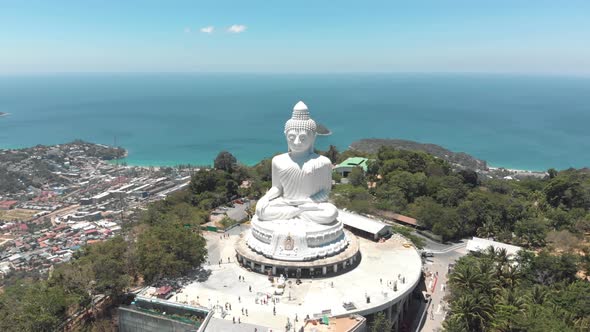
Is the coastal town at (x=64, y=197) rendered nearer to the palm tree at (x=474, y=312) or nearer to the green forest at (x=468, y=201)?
the green forest at (x=468, y=201)

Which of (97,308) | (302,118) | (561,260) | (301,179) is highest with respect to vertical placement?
(302,118)

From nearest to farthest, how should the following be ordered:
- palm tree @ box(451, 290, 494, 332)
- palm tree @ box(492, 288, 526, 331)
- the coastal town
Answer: palm tree @ box(492, 288, 526, 331) < palm tree @ box(451, 290, 494, 332) < the coastal town

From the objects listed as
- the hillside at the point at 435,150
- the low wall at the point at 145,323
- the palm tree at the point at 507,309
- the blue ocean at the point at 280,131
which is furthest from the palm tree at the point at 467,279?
the blue ocean at the point at 280,131

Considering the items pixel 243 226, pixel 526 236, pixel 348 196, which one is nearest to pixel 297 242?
pixel 243 226

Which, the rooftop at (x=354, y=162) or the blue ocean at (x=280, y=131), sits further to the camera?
the blue ocean at (x=280, y=131)

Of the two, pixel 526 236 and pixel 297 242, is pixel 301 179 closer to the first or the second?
pixel 297 242

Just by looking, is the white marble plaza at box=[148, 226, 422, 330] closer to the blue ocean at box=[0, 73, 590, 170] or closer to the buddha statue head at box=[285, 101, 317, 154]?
the buddha statue head at box=[285, 101, 317, 154]

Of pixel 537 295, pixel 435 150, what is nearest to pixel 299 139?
pixel 537 295

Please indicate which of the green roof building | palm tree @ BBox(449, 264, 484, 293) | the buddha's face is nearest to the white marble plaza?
palm tree @ BBox(449, 264, 484, 293)
